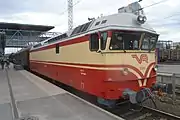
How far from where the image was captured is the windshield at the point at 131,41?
8312 millimetres

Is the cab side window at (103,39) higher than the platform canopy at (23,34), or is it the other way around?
the platform canopy at (23,34)

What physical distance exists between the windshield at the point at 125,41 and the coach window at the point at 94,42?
1.70 ft

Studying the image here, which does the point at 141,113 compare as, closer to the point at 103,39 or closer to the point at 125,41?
the point at 125,41

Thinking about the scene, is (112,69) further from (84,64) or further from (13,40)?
(13,40)

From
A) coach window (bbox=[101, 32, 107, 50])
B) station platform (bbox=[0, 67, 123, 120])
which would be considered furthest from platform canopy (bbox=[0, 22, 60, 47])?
coach window (bbox=[101, 32, 107, 50])

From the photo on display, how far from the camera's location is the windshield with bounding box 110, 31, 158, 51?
831cm

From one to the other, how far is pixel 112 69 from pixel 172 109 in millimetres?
3658

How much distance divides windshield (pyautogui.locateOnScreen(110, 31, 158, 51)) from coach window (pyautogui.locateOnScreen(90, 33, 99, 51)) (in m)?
0.52

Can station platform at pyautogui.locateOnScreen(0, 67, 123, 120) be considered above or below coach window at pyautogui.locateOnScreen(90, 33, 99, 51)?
below

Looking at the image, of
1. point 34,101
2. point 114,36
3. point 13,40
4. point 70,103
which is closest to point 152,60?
point 114,36

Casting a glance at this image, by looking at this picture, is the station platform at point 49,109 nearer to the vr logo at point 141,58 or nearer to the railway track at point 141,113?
the railway track at point 141,113

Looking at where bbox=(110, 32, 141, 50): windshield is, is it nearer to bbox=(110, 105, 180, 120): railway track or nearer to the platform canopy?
bbox=(110, 105, 180, 120): railway track

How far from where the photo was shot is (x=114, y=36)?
828 centimetres

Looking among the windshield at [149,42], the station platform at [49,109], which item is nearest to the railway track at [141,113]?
the station platform at [49,109]
